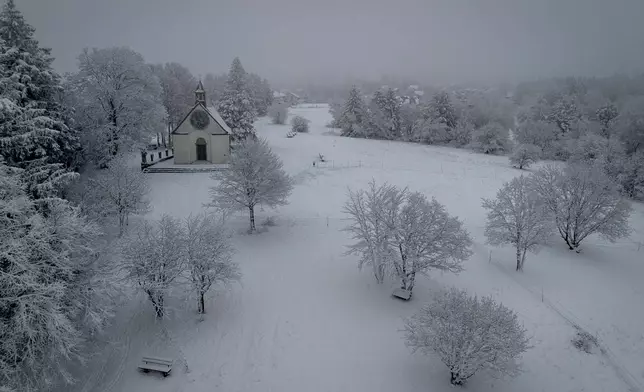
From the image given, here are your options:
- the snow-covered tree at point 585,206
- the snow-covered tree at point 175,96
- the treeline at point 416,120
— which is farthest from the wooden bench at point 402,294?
the treeline at point 416,120

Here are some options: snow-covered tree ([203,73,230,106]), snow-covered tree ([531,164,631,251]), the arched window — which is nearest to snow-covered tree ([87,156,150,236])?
the arched window

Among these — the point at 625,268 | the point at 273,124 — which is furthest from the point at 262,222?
the point at 273,124

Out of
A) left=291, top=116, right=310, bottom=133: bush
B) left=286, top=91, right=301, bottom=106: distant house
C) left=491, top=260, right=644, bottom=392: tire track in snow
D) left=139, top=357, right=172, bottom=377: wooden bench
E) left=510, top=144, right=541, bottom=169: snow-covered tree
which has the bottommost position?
left=491, top=260, right=644, bottom=392: tire track in snow

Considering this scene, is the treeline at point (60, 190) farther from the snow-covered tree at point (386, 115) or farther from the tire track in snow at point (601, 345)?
the snow-covered tree at point (386, 115)

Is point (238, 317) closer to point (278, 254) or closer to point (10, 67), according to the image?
point (278, 254)

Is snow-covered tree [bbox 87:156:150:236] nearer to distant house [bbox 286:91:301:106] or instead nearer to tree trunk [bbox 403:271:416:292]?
tree trunk [bbox 403:271:416:292]

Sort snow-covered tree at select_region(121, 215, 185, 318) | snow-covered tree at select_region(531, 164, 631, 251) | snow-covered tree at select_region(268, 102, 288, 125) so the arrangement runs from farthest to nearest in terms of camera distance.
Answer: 1. snow-covered tree at select_region(268, 102, 288, 125)
2. snow-covered tree at select_region(531, 164, 631, 251)
3. snow-covered tree at select_region(121, 215, 185, 318)

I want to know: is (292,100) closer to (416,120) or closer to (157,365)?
(416,120)
